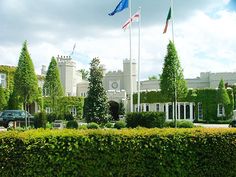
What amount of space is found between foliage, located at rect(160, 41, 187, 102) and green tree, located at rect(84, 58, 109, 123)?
6244 millimetres

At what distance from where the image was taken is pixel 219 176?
9578mm

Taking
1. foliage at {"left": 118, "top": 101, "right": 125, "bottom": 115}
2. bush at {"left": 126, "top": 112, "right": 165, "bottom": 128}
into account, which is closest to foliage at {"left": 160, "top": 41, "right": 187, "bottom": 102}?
bush at {"left": 126, "top": 112, "right": 165, "bottom": 128}

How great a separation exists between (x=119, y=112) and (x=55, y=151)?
146 ft

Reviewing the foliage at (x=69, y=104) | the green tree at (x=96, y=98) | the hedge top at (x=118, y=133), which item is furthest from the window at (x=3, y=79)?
the hedge top at (x=118, y=133)

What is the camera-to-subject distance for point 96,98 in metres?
35.6

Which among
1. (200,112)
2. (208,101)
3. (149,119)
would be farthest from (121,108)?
(149,119)

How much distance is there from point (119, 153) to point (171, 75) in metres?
23.2

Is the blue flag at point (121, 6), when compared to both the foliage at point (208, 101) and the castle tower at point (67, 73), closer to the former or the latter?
the foliage at point (208, 101)

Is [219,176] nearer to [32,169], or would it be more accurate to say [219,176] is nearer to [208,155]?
[208,155]

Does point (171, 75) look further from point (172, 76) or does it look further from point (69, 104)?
point (69, 104)

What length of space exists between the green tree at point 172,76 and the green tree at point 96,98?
20.5 feet

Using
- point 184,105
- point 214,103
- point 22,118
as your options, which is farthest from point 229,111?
point 22,118

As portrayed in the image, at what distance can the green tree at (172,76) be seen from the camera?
31.3 metres

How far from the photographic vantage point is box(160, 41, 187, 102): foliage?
103ft
